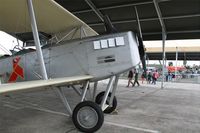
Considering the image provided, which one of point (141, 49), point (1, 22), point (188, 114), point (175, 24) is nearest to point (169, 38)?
point (175, 24)

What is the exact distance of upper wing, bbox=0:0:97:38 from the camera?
17.9 feet

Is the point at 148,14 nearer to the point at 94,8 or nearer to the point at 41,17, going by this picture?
the point at 94,8

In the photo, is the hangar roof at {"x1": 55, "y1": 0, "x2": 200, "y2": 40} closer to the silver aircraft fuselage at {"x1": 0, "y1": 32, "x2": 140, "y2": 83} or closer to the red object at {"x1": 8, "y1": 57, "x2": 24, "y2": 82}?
the silver aircraft fuselage at {"x1": 0, "y1": 32, "x2": 140, "y2": 83}

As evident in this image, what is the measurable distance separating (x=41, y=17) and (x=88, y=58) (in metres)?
1.93

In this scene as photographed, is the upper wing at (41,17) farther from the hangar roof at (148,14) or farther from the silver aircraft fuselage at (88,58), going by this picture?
the hangar roof at (148,14)

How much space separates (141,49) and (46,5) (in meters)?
2.57

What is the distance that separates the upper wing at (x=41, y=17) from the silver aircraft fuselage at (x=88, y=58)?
2.70ft

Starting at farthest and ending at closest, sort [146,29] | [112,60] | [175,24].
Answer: [146,29]
[175,24]
[112,60]

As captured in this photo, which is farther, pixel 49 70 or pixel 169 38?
pixel 169 38

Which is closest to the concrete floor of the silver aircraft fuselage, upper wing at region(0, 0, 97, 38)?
the silver aircraft fuselage

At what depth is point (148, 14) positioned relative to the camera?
11.1 metres

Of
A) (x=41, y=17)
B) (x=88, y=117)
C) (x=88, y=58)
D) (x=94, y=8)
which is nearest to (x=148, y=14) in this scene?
(x=94, y=8)

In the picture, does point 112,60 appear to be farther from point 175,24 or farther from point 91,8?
point 175,24

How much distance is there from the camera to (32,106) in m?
7.15
